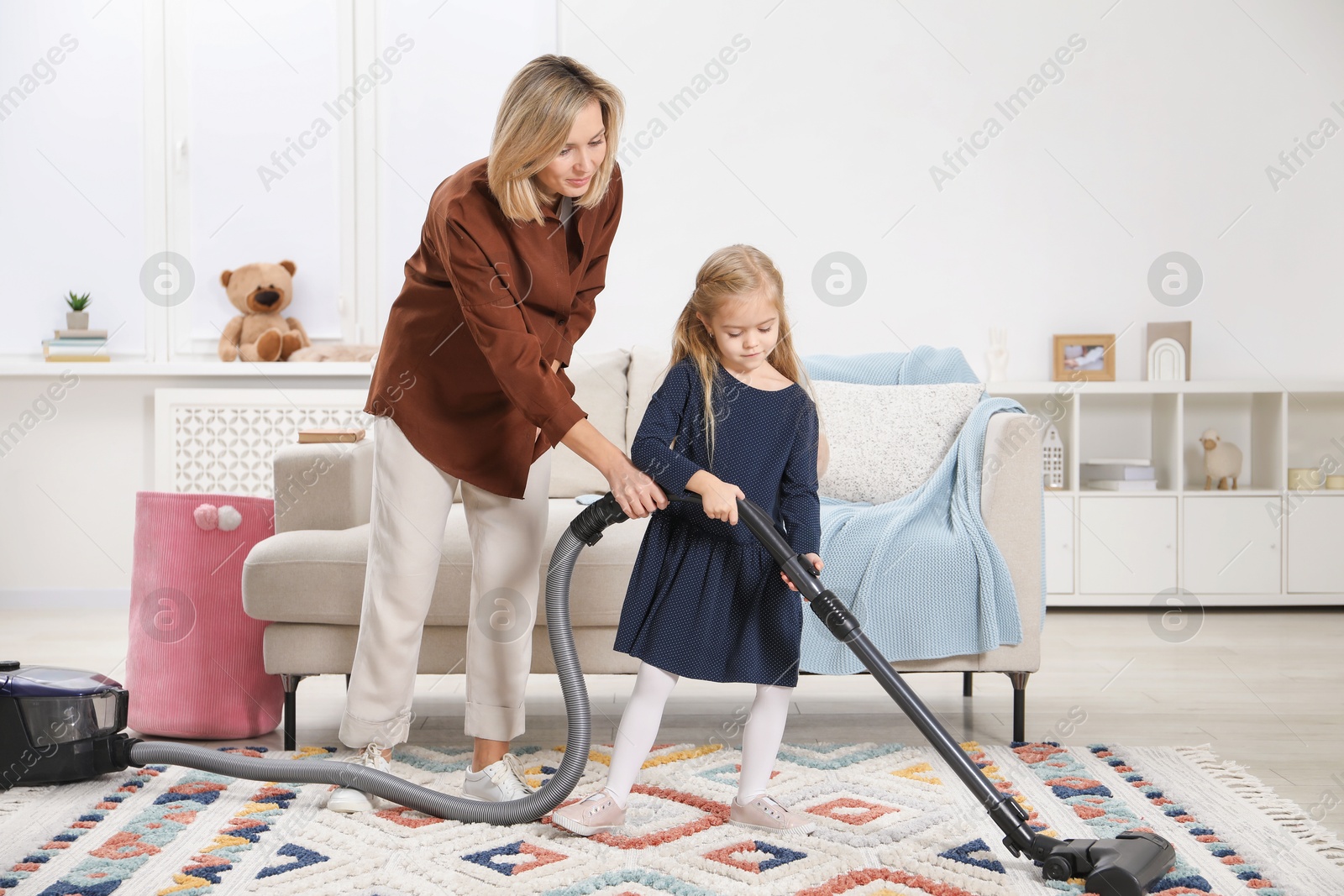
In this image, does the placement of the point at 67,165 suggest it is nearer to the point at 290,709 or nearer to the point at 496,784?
the point at 290,709

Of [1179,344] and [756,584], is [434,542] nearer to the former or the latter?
[756,584]

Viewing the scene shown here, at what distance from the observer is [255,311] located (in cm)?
374

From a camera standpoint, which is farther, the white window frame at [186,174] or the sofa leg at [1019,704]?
the white window frame at [186,174]

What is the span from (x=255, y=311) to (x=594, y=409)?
171 centimetres

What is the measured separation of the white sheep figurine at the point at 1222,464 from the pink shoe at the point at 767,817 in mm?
2786

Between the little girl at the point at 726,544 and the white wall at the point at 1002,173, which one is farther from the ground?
the white wall at the point at 1002,173

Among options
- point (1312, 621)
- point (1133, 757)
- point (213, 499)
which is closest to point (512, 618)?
point (213, 499)

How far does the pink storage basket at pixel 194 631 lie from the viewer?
2047 millimetres

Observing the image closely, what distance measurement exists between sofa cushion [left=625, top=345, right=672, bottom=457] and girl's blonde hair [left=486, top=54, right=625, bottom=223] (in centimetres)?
122

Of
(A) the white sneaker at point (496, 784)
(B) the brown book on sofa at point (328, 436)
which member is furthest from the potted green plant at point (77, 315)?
(A) the white sneaker at point (496, 784)

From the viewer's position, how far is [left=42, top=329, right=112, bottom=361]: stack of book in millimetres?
3711

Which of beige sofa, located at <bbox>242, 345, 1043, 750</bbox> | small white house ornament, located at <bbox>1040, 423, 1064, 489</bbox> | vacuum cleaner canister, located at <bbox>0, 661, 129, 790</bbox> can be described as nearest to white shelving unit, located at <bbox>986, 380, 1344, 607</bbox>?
small white house ornament, located at <bbox>1040, 423, 1064, 489</bbox>

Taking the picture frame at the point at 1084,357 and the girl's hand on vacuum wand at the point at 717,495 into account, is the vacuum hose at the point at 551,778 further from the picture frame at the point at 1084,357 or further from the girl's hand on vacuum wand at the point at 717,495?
the picture frame at the point at 1084,357

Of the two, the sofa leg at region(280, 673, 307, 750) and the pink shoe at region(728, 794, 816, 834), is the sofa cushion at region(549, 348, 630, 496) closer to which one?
the sofa leg at region(280, 673, 307, 750)
